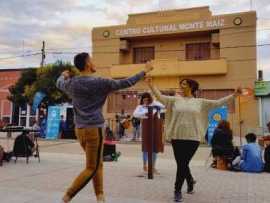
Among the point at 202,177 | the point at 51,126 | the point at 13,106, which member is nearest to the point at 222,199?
the point at 202,177

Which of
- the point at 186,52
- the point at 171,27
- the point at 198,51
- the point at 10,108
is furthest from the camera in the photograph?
the point at 10,108

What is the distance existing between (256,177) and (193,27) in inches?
837

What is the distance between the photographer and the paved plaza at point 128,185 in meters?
5.43

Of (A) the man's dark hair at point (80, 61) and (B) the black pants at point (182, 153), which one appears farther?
(B) the black pants at point (182, 153)

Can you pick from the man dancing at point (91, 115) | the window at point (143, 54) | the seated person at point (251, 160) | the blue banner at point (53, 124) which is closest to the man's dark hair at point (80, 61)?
the man dancing at point (91, 115)

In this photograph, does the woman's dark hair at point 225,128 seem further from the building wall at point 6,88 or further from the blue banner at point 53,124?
the building wall at point 6,88

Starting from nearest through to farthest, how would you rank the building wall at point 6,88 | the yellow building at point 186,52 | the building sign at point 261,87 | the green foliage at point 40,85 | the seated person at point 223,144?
the seated person at point 223,144
the building sign at point 261,87
the yellow building at point 186,52
the green foliage at point 40,85
the building wall at point 6,88

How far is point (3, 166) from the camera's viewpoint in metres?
8.91

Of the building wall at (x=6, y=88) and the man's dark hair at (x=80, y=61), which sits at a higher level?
the building wall at (x=6, y=88)

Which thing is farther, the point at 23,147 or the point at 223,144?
the point at 23,147

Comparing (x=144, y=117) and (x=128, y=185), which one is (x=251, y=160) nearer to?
(x=144, y=117)

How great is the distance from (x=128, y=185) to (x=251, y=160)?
3.39 metres

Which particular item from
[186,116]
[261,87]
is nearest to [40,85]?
[261,87]

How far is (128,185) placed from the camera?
6559 mm
